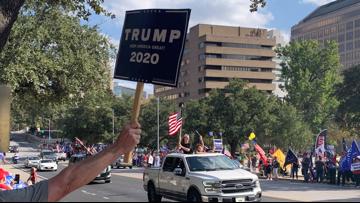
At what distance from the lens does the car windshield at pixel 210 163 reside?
1541 cm

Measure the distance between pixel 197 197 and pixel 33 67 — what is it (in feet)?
23.7

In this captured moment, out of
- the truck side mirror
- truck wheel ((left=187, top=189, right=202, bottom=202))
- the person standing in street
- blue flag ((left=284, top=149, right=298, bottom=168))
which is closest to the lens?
truck wheel ((left=187, top=189, right=202, bottom=202))

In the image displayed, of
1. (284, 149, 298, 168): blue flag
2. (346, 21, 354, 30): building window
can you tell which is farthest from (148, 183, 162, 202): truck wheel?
(346, 21, 354, 30): building window

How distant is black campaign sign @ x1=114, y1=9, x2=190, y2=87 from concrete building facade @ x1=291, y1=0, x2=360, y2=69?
16910 centimetres

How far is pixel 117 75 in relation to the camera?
446 cm

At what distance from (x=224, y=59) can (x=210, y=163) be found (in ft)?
428

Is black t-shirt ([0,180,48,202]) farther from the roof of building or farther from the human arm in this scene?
the roof of building

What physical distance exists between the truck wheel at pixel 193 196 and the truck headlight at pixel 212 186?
335mm

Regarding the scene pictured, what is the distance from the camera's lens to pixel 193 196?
1459 centimetres

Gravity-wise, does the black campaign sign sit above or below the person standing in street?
above

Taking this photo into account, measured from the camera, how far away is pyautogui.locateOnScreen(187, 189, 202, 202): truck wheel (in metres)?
14.3

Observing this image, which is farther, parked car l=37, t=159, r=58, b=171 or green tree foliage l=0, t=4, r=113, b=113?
parked car l=37, t=159, r=58, b=171

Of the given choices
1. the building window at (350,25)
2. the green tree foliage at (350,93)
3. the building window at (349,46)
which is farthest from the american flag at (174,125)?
the building window at (349,46)

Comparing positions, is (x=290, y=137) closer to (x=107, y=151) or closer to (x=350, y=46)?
(x=107, y=151)
